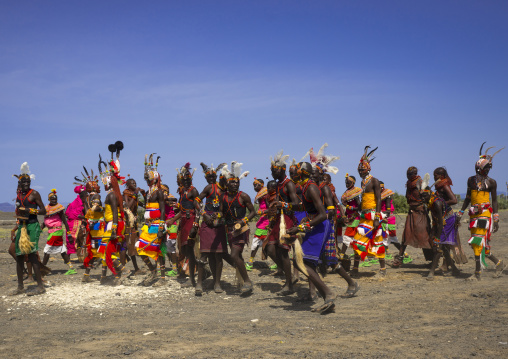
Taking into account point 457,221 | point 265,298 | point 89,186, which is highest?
point 89,186

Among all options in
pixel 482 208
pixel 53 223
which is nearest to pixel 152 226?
pixel 53 223

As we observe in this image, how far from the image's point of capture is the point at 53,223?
11.5 meters

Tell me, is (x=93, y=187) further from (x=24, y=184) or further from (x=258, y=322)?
(x=258, y=322)

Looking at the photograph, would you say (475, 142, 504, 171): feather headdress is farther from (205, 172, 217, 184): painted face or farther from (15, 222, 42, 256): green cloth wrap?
(15, 222, 42, 256): green cloth wrap

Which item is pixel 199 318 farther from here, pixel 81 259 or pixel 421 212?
pixel 81 259

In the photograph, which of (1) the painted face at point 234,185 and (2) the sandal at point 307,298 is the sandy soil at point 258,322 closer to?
(2) the sandal at point 307,298

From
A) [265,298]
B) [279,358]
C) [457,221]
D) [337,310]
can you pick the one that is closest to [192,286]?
[265,298]

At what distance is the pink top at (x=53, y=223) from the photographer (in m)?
11.4

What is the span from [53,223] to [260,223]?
4.82 meters

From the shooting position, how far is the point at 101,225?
10.1m

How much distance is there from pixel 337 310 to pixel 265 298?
5.48 feet

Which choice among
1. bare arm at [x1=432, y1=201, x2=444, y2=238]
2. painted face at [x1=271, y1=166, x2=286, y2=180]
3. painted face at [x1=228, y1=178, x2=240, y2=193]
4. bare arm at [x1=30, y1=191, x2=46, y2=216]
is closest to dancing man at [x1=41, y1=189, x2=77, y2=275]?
bare arm at [x1=30, y1=191, x2=46, y2=216]

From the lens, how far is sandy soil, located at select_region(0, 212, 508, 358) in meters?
5.44

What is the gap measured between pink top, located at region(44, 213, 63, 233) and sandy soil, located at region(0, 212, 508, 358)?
1705 millimetres
